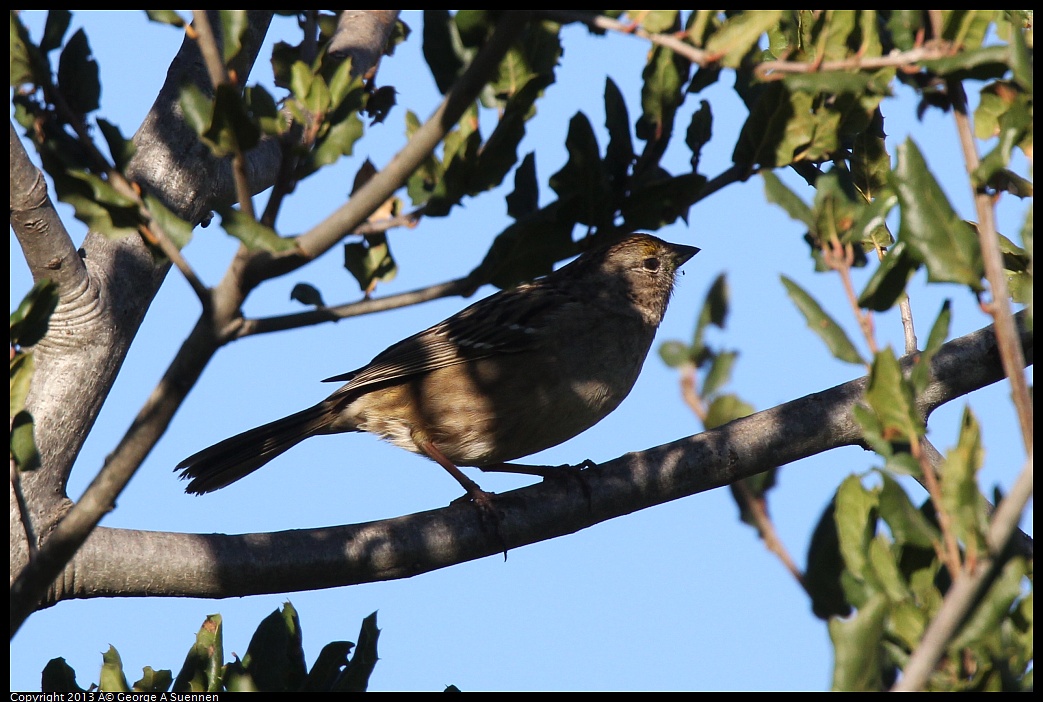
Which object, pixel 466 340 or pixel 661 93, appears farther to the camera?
pixel 466 340

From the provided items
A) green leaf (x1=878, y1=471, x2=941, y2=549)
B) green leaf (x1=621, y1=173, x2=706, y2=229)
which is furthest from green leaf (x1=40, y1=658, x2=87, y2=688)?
green leaf (x1=878, y1=471, x2=941, y2=549)

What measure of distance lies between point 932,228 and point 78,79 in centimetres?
187

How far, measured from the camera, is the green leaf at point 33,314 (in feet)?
7.59

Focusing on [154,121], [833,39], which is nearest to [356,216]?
[833,39]

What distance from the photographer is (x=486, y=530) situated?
386 cm

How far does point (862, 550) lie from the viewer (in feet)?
6.72

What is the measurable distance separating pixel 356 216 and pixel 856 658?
1297 mm

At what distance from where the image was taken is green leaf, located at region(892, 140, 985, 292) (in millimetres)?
1992

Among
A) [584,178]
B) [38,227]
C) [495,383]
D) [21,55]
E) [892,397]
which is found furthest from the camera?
[495,383]

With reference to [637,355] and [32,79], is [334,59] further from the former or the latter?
[637,355]

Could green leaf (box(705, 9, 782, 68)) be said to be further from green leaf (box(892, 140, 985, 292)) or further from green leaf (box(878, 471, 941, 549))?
green leaf (box(878, 471, 941, 549))

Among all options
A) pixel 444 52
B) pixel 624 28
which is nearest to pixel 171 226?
pixel 444 52

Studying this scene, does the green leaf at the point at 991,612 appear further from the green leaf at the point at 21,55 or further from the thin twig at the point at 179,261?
the green leaf at the point at 21,55

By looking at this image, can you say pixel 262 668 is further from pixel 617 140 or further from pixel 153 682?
pixel 617 140
